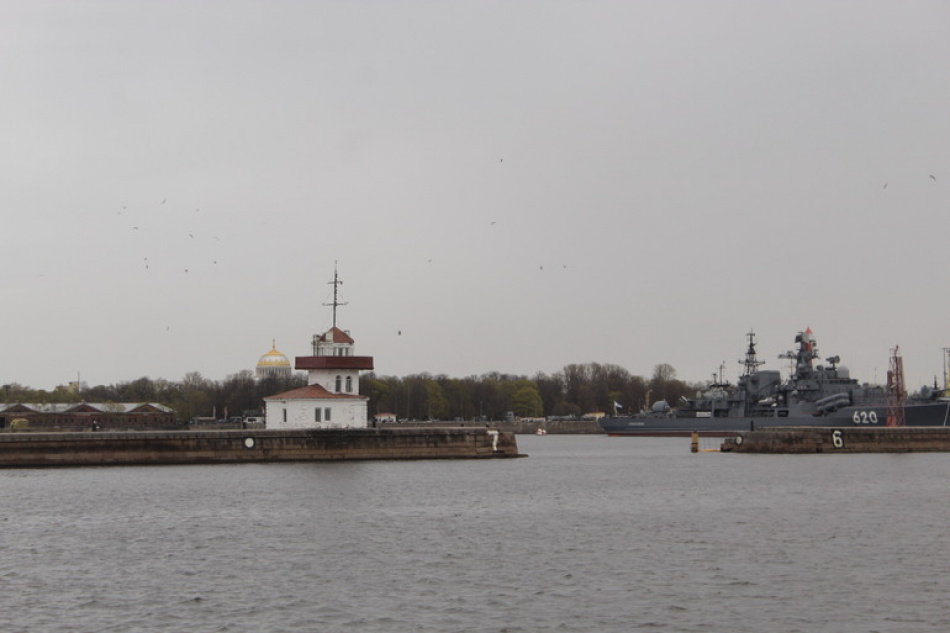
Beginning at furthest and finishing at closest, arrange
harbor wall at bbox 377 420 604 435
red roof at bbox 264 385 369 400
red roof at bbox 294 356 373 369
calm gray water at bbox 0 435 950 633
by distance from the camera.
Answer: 1. harbor wall at bbox 377 420 604 435
2. red roof at bbox 294 356 373 369
3. red roof at bbox 264 385 369 400
4. calm gray water at bbox 0 435 950 633

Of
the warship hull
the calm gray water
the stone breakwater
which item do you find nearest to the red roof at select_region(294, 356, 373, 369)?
the stone breakwater

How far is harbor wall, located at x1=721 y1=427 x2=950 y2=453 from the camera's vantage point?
78062 mm

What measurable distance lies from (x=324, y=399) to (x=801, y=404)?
6808 centimetres

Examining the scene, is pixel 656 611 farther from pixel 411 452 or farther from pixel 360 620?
pixel 411 452

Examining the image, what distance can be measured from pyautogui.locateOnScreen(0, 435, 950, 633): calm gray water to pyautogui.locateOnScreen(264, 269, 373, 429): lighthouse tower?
10406mm

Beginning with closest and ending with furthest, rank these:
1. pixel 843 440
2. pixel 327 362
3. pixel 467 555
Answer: pixel 467 555 < pixel 327 362 < pixel 843 440

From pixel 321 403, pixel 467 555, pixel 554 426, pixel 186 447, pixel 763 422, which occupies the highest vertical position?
pixel 321 403

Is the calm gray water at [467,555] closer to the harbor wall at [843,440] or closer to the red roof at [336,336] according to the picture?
the red roof at [336,336]

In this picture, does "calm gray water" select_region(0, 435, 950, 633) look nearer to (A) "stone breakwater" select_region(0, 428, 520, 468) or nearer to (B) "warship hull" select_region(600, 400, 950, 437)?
(A) "stone breakwater" select_region(0, 428, 520, 468)

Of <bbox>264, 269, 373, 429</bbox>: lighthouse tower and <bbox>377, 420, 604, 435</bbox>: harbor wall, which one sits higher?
<bbox>264, 269, 373, 429</bbox>: lighthouse tower

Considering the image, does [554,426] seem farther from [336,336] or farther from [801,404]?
[336,336]

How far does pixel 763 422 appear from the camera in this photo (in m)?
122

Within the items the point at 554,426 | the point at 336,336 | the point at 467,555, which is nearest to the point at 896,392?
the point at 336,336

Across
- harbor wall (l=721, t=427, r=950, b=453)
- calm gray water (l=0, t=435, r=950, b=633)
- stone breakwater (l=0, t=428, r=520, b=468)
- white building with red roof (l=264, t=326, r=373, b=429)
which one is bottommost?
calm gray water (l=0, t=435, r=950, b=633)
